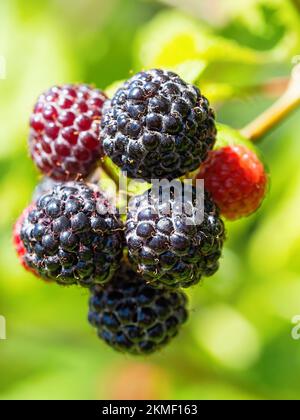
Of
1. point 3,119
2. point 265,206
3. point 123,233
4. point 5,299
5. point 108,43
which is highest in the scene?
point 108,43

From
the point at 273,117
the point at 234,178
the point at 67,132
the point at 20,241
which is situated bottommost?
the point at 20,241

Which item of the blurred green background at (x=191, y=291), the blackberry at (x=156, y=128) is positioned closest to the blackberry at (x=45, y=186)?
the blackberry at (x=156, y=128)

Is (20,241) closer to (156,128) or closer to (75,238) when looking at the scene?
(75,238)

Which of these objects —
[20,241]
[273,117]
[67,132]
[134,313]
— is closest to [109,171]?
[67,132]

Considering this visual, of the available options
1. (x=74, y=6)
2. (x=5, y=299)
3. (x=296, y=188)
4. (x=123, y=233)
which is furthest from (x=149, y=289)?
(x=74, y=6)

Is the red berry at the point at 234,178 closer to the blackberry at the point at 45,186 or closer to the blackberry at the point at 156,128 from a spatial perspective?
the blackberry at the point at 156,128

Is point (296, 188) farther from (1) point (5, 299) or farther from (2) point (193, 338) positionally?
(1) point (5, 299)
